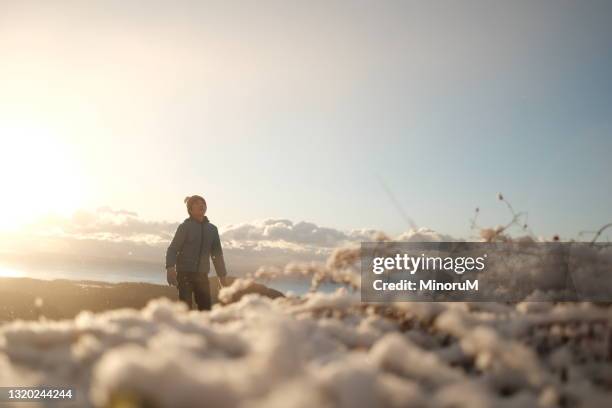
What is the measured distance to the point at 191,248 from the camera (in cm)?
1059

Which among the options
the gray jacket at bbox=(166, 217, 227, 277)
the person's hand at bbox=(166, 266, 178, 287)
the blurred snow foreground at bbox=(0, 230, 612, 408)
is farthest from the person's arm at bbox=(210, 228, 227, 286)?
the blurred snow foreground at bbox=(0, 230, 612, 408)

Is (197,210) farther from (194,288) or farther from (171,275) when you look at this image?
(194,288)

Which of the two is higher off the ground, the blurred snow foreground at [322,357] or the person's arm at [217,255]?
the blurred snow foreground at [322,357]

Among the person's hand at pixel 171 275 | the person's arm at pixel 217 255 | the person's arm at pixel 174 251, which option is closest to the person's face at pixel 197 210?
the person's arm at pixel 174 251

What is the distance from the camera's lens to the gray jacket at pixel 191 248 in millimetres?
10438

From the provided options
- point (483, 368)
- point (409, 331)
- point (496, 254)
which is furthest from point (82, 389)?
point (496, 254)

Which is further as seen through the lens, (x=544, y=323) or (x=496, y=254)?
(x=496, y=254)

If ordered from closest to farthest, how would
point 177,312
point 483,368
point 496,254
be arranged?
point 483,368 < point 177,312 < point 496,254

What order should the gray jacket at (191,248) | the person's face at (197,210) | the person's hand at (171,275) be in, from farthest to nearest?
1. the person's face at (197,210)
2. the gray jacket at (191,248)
3. the person's hand at (171,275)

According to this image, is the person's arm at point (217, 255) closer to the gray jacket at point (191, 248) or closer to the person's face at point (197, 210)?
the gray jacket at point (191, 248)

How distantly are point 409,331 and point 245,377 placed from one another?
3.28 ft

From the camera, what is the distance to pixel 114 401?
2.43 ft

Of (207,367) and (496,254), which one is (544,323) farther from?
(496,254)

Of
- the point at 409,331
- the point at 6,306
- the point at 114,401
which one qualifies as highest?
the point at 114,401
